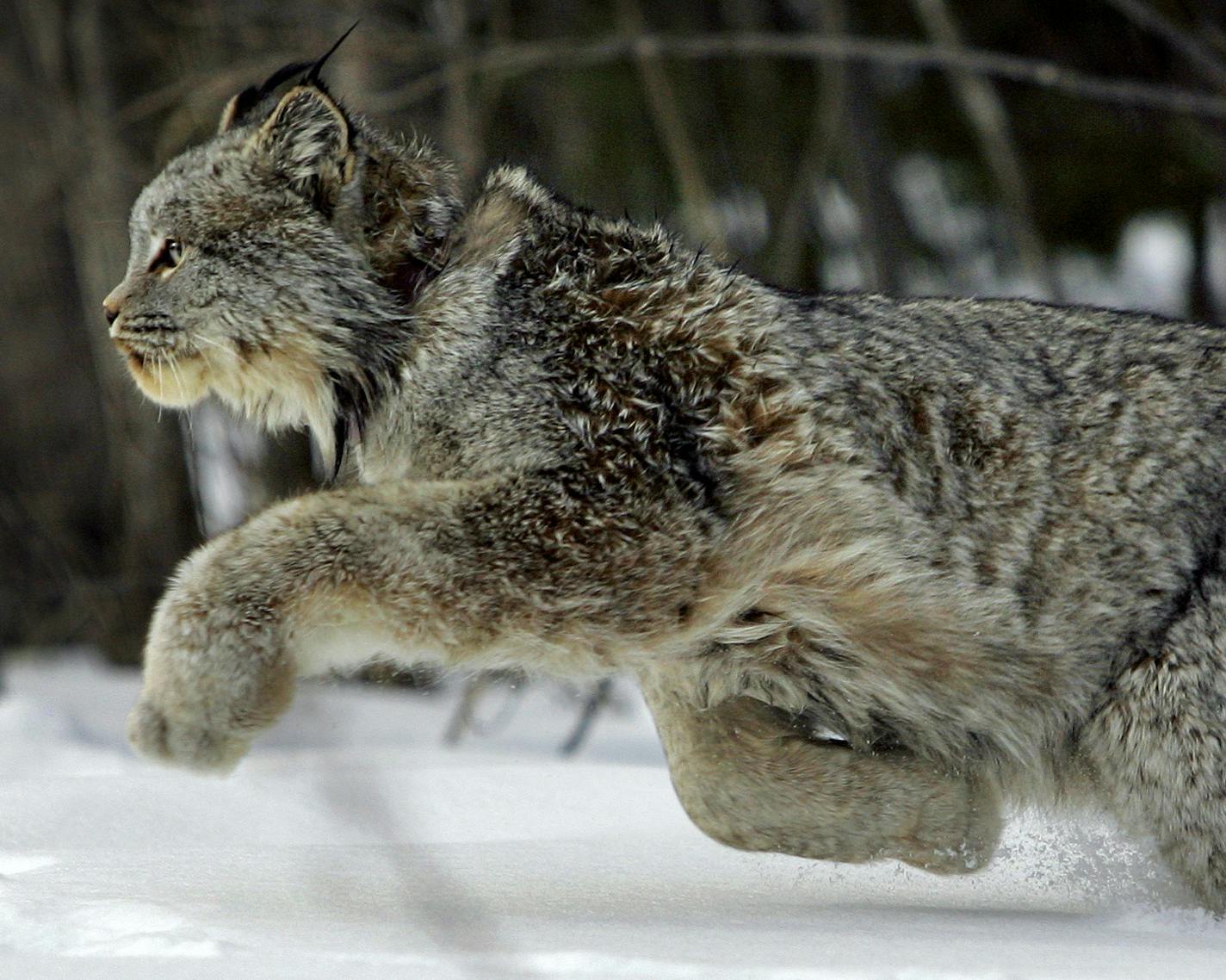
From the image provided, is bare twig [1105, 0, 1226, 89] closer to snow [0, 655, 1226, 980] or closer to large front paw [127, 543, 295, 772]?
snow [0, 655, 1226, 980]

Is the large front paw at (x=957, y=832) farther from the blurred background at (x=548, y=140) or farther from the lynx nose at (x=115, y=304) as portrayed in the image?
the blurred background at (x=548, y=140)

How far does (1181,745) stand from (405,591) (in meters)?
1.75

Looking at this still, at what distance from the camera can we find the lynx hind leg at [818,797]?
3.96 m

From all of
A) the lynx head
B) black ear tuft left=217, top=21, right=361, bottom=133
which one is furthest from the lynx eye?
black ear tuft left=217, top=21, right=361, bottom=133

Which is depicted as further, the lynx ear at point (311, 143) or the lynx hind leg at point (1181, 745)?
the lynx ear at point (311, 143)

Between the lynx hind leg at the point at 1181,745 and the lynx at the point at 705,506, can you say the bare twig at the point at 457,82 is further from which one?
the lynx hind leg at the point at 1181,745

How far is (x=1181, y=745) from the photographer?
12.1ft

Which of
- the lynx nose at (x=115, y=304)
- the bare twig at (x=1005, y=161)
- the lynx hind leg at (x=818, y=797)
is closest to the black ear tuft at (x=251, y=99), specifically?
the lynx nose at (x=115, y=304)

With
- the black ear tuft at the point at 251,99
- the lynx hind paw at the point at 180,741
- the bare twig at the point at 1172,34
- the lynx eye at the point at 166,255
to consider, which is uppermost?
the black ear tuft at the point at 251,99

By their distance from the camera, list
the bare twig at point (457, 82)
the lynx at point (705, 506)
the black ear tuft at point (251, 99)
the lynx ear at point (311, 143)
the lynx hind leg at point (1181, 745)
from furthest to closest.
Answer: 1. the bare twig at point (457, 82)
2. the black ear tuft at point (251, 99)
3. the lynx ear at point (311, 143)
4. the lynx hind leg at point (1181, 745)
5. the lynx at point (705, 506)

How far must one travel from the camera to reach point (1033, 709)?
3857 mm

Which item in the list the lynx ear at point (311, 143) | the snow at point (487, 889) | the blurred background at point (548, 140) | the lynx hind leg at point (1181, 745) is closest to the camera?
the snow at point (487, 889)

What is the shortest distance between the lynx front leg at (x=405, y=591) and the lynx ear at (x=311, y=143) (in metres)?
0.90

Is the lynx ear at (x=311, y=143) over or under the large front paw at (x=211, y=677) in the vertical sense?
over
